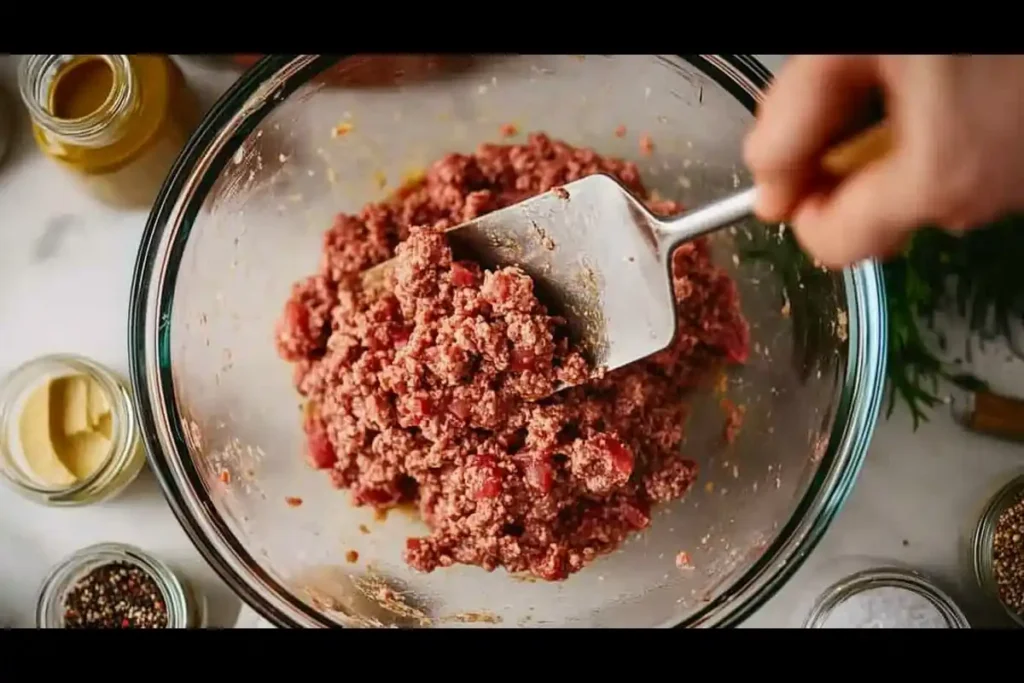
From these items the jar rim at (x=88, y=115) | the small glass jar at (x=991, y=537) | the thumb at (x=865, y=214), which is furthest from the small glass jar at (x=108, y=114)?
the small glass jar at (x=991, y=537)

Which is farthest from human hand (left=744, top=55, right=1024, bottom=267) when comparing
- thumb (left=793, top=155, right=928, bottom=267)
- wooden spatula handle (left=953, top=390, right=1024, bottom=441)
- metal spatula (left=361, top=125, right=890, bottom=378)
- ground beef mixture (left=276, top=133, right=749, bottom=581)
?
wooden spatula handle (left=953, top=390, right=1024, bottom=441)

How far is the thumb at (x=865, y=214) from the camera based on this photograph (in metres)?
0.90

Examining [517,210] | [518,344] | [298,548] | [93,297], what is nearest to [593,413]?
[518,344]

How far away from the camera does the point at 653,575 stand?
4.30ft

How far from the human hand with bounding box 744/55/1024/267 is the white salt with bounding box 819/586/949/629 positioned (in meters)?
0.57

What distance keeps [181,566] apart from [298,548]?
0.68 feet

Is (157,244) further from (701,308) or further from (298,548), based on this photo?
(701,308)

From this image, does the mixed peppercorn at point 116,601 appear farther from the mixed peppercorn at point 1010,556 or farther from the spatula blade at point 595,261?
the mixed peppercorn at point 1010,556

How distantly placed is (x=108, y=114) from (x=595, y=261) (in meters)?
0.64

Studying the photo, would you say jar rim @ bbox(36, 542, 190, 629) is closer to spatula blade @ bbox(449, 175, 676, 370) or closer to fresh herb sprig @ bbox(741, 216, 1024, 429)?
spatula blade @ bbox(449, 175, 676, 370)

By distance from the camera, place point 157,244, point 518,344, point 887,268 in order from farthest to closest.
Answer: point 887,268
point 157,244
point 518,344

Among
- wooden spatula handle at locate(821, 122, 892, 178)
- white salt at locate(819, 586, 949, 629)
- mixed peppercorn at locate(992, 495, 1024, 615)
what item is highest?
wooden spatula handle at locate(821, 122, 892, 178)

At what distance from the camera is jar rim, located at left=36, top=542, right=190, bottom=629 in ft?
4.47
